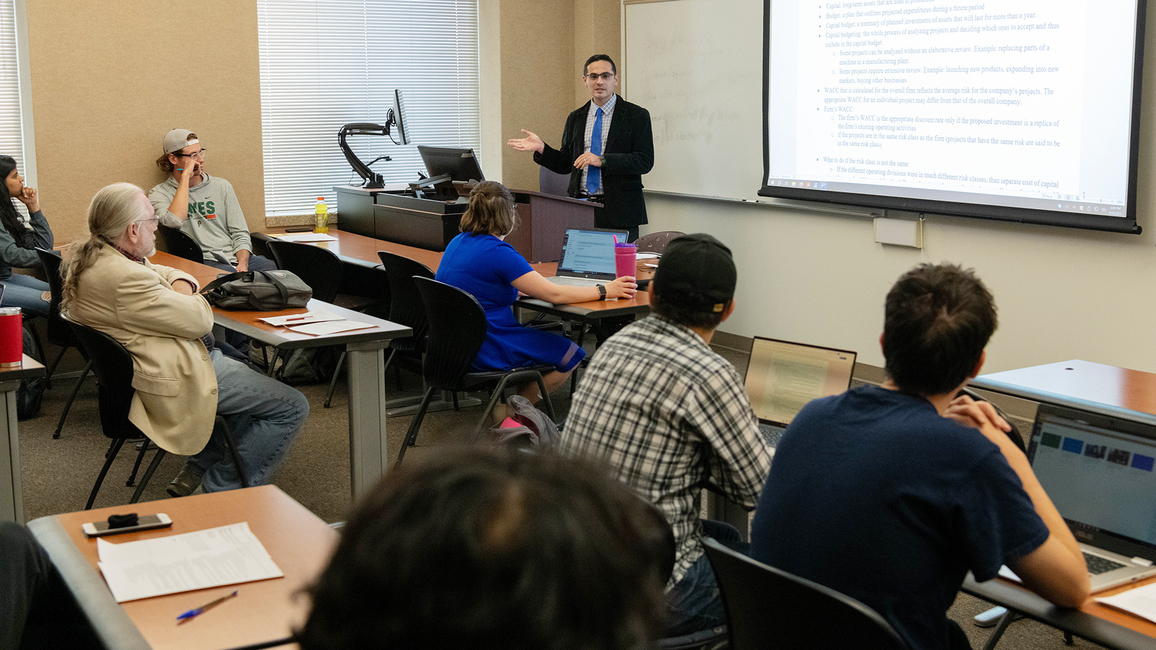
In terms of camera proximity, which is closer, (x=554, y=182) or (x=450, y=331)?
(x=450, y=331)

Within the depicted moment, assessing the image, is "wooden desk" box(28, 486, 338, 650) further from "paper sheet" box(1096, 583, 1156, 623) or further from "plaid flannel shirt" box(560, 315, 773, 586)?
"paper sheet" box(1096, 583, 1156, 623)

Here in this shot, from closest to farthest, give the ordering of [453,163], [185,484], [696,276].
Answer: [696,276] → [185,484] → [453,163]

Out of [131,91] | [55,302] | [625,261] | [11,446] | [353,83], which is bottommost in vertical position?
[11,446]

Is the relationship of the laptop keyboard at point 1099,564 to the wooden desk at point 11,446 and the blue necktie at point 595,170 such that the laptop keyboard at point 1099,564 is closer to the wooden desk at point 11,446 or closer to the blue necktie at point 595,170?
the wooden desk at point 11,446

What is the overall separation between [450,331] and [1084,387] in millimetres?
2154

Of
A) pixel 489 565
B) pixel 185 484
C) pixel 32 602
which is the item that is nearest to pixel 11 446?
pixel 185 484

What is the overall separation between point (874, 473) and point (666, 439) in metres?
0.53

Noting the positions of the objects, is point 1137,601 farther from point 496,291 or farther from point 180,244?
point 180,244

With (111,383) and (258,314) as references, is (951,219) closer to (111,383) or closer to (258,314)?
(258,314)

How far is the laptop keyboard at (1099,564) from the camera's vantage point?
1727mm

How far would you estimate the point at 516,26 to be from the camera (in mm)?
6734

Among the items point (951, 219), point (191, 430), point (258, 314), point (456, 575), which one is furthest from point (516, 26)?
point (456, 575)

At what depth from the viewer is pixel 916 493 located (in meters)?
1.44

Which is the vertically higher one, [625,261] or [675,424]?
[625,261]
